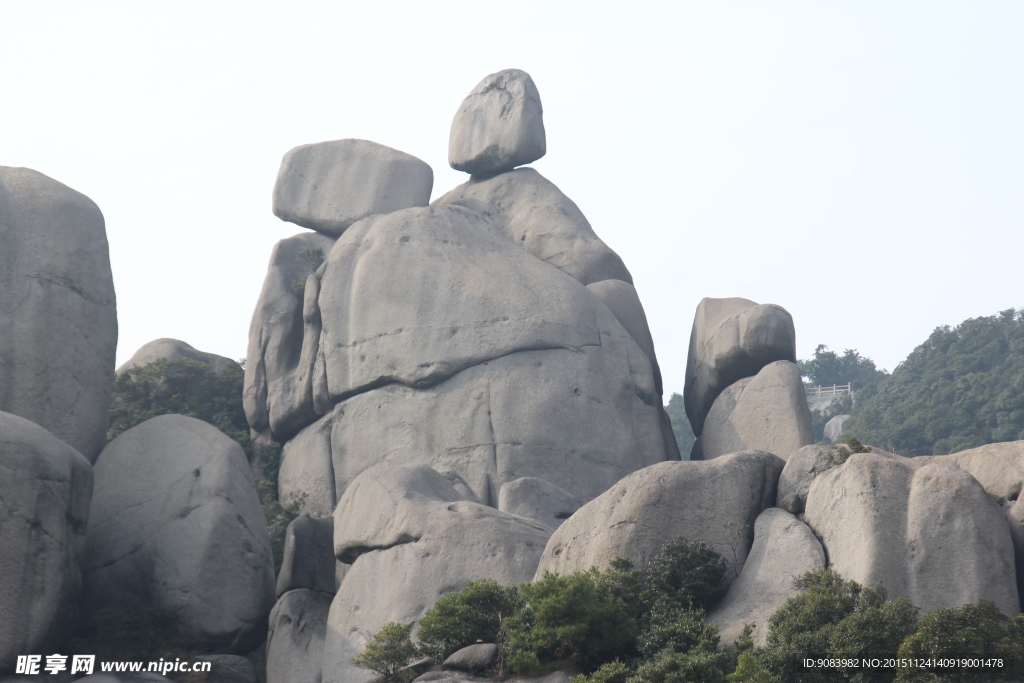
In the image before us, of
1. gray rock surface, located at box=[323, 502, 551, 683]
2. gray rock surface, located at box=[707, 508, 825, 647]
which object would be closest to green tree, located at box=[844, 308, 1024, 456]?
gray rock surface, located at box=[323, 502, 551, 683]

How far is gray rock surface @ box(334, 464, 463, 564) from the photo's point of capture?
69.1 ft

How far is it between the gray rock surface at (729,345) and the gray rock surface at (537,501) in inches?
292

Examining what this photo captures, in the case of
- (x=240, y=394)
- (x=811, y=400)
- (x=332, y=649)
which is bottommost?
(x=332, y=649)

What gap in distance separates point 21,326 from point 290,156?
13641 mm

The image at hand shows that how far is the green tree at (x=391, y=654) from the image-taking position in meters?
17.0

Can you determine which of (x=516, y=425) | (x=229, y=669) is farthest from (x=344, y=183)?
(x=229, y=669)

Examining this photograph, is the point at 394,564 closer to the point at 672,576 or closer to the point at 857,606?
the point at 672,576

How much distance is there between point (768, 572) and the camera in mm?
17000

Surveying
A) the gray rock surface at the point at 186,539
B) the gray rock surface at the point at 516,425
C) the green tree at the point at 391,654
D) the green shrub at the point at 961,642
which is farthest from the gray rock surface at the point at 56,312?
the green shrub at the point at 961,642

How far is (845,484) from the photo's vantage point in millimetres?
17000

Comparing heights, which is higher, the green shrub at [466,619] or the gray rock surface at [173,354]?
the gray rock surface at [173,354]

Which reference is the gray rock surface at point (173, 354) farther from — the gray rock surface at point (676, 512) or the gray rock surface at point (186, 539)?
the gray rock surface at point (676, 512)

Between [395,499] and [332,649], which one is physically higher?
[395,499]

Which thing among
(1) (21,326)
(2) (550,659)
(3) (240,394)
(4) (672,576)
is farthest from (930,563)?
(3) (240,394)
